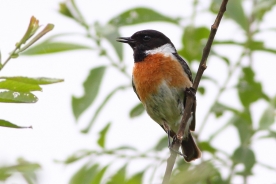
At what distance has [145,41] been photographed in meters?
5.18

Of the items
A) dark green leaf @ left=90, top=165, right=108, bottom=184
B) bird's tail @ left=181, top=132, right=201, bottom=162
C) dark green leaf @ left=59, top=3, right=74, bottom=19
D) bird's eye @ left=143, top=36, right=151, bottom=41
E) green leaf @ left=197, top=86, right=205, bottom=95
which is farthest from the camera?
bird's eye @ left=143, top=36, right=151, bottom=41

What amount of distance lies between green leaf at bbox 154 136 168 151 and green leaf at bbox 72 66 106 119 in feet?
2.22

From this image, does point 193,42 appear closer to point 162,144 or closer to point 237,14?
point 237,14

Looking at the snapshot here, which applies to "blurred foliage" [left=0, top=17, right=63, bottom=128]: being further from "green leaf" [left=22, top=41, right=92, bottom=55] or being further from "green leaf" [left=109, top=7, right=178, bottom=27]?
"green leaf" [left=109, top=7, right=178, bottom=27]

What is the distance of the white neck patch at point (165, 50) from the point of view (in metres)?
4.82

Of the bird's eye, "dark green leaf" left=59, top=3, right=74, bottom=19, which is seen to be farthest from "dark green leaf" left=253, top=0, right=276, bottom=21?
"dark green leaf" left=59, top=3, right=74, bottom=19

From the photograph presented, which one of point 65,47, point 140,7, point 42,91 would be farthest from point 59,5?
point 42,91

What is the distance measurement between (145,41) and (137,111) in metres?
0.92

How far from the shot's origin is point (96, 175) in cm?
361

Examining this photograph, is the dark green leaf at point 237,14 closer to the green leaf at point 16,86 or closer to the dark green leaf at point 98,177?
the dark green leaf at point 98,177

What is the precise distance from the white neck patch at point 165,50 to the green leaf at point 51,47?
2.88 feet

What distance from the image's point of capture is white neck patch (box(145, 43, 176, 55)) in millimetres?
4820

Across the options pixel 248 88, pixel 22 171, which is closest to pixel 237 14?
pixel 248 88

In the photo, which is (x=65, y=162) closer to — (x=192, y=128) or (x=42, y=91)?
(x=192, y=128)
